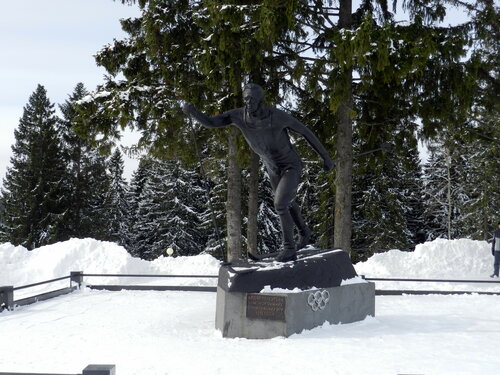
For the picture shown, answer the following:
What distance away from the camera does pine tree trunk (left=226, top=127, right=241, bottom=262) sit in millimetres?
14266

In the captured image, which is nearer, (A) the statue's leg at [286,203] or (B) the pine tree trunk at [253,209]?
(A) the statue's leg at [286,203]

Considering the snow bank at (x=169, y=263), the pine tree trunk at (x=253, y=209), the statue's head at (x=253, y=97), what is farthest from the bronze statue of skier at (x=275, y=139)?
the pine tree trunk at (x=253, y=209)

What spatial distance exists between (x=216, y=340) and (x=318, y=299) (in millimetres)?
1604

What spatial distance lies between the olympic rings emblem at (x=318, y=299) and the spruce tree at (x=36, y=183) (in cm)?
2688

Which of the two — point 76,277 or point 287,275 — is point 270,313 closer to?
point 287,275

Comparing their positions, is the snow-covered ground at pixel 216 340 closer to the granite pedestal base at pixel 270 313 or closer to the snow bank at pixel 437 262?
the granite pedestal base at pixel 270 313

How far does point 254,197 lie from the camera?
16.2 m

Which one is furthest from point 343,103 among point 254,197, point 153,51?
point 153,51

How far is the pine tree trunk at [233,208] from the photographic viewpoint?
14266 millimetres

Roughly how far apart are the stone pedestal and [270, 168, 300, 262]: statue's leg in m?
0.24

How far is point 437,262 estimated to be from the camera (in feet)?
49.2

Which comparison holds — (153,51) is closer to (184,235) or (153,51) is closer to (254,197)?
(254,197)

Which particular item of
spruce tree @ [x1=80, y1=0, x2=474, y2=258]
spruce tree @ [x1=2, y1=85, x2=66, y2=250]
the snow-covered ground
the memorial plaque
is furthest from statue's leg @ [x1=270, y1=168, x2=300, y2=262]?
spruce tree @ [x1=2, y1=85, x2=66, y2=250]

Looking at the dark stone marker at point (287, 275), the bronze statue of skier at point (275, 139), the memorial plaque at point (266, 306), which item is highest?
the bronze statue of skier at point (275, 139)
